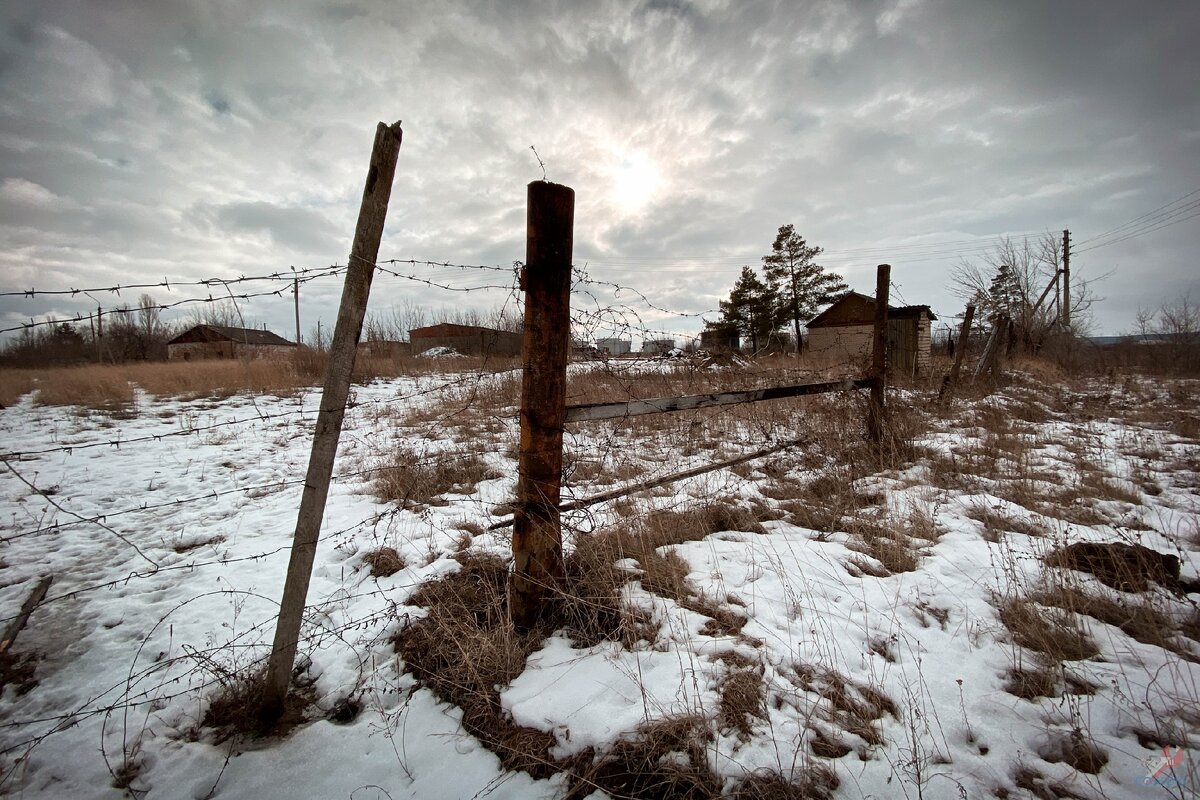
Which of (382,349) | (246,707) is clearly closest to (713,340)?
(246,707)

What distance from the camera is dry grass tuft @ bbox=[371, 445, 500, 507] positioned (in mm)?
4965

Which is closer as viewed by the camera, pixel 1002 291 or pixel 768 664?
pixel 768 664

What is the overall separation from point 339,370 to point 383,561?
215 centimetres

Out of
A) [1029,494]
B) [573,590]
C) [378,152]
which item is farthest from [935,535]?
[378,152]

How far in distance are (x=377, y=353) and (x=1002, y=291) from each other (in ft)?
104

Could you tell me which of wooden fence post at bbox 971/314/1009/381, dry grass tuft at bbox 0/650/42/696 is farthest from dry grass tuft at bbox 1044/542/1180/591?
wooden fence post at bbox 971/314/1009/381

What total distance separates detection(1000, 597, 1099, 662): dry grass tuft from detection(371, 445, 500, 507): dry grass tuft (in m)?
4.54

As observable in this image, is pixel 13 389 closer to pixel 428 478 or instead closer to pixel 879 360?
pixel 428 478

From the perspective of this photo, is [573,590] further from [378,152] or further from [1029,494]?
[1029,494]

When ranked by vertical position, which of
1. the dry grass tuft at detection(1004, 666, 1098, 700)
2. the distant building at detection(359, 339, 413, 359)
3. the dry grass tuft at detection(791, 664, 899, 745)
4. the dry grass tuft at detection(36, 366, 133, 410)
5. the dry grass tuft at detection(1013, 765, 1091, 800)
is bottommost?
the dry grass tuft at detection(1013, 765, 1091, 800)

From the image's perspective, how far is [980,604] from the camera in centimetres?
257

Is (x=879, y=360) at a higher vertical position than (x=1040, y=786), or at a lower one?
higher

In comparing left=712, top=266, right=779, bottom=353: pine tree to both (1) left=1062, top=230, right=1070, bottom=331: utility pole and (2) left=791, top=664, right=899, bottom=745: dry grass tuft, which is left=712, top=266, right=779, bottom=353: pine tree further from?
(2) left=791, top=664, right=899, bottom=745: dry grass tuft

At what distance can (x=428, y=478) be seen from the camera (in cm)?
537
